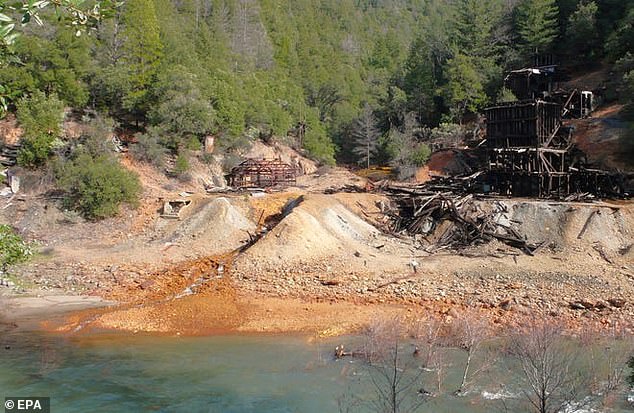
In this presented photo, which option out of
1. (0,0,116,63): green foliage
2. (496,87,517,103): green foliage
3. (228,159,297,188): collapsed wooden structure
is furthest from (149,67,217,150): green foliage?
(0,0,116,63): green foliage

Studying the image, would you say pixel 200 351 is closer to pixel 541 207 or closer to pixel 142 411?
pixel 142 411

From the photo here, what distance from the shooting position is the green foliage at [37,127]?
32.5 meters

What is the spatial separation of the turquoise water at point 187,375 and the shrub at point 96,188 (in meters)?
12.8

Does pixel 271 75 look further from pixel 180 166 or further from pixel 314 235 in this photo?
pixel 314 235

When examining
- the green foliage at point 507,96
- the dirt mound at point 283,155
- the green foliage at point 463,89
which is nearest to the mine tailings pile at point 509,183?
the green foliage at point 507,96

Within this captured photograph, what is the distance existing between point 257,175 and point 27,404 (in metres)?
30.5

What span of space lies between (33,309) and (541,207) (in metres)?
24.5

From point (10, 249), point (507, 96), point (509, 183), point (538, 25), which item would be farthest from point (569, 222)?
point (538, 25)

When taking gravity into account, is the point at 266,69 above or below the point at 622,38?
above

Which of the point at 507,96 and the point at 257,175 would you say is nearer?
the point at 257,175

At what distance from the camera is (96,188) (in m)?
29.5

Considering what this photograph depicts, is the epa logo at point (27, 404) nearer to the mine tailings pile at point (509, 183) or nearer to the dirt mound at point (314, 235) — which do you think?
the dirt mound at point (314, 235)

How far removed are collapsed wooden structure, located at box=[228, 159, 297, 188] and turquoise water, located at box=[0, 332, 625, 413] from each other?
2491 centimetres

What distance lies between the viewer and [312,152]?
59.7m
